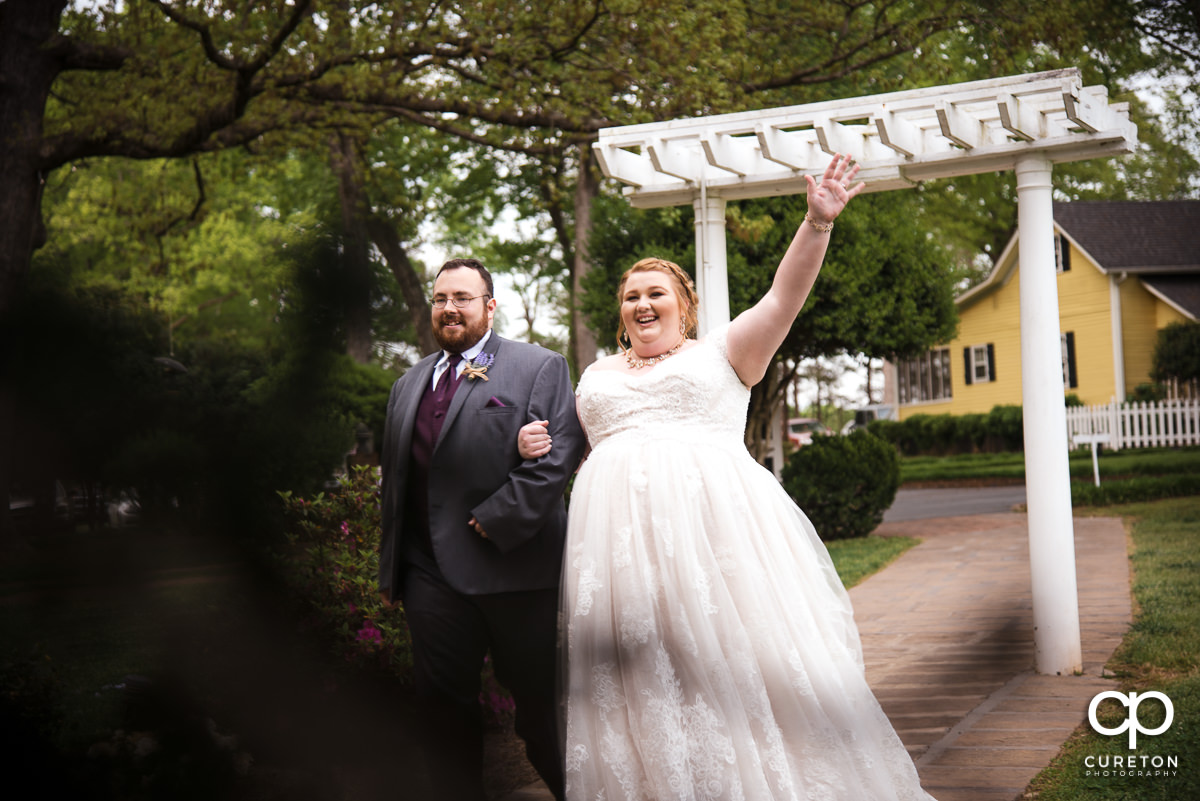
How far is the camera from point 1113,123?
4.75 metres

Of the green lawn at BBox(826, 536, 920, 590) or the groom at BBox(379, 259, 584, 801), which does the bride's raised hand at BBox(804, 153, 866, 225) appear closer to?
the groom at BBox(379, 259, 584, 801)

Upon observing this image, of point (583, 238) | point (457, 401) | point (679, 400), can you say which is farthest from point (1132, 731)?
point (583, 238)

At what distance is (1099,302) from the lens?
23.5m

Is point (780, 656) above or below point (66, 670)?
below

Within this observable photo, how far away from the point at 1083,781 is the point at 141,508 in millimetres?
3737

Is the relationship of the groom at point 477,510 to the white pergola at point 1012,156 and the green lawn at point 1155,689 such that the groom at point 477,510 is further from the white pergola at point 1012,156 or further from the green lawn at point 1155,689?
the white pergola at point 1012,156

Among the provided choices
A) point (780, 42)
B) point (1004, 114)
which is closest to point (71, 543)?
point (1004, 114)

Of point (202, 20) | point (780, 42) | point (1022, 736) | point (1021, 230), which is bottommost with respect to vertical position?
point (1022, 736)

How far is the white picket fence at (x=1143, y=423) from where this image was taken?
1873 centimetres

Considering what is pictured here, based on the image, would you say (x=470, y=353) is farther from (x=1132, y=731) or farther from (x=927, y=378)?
(x=927, y=378)

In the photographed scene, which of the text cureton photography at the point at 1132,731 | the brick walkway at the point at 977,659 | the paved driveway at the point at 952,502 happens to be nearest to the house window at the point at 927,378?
the paved driveway at the point at 952,502

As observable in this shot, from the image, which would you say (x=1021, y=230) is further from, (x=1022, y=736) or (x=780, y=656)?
(x=780, y=656)

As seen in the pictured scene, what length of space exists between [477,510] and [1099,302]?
24.2m

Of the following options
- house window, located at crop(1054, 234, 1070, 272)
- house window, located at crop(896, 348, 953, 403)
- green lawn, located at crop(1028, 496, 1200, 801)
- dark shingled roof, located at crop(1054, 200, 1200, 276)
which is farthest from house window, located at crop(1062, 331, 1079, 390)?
green lawn, located at crop(1028, 496, 1200, 801)
